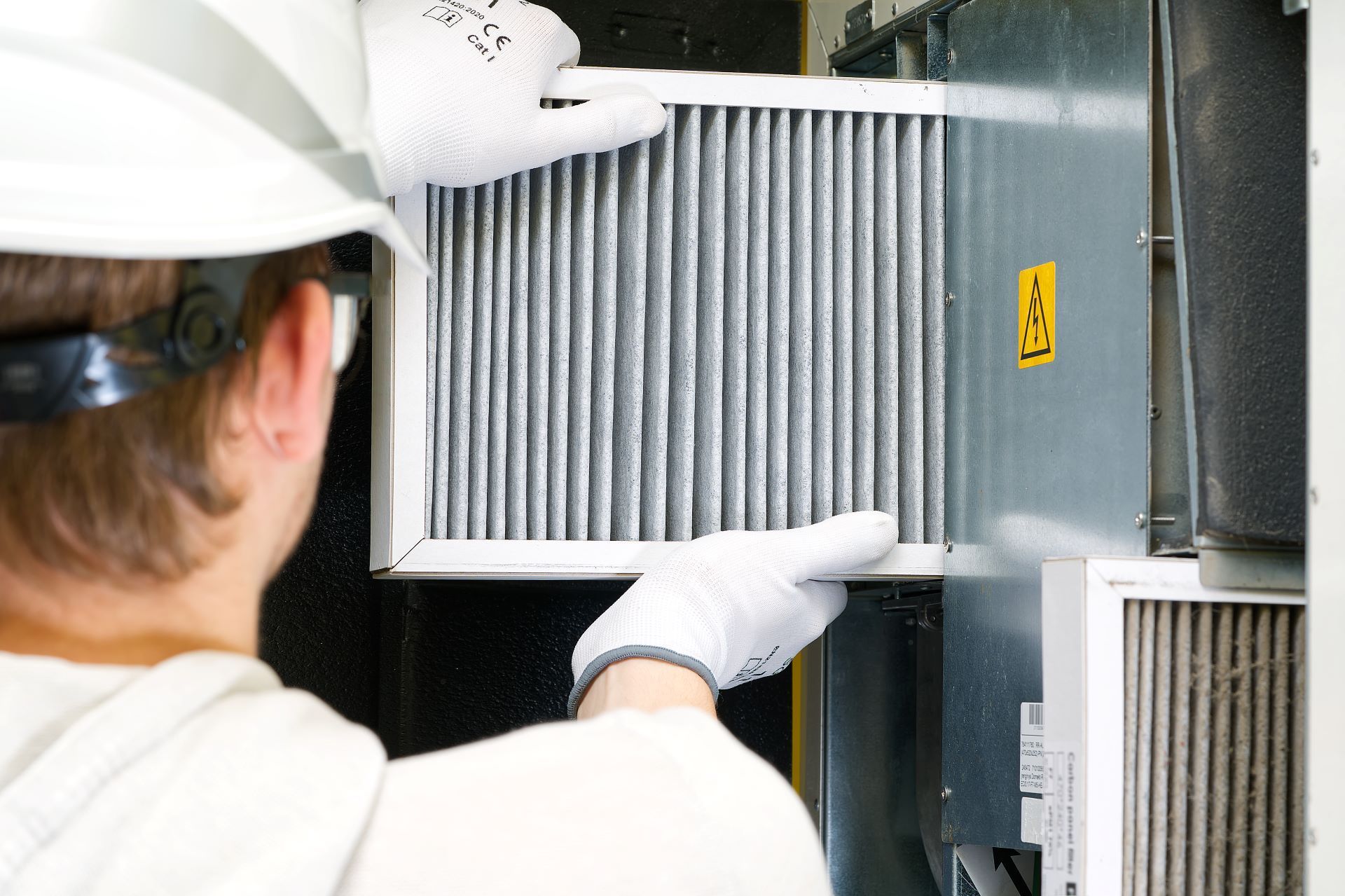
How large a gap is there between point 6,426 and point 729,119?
2.94 ft

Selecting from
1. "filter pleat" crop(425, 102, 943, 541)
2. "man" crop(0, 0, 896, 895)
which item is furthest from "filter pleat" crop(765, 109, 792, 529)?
"man" crop(0, 0, 896, 895)

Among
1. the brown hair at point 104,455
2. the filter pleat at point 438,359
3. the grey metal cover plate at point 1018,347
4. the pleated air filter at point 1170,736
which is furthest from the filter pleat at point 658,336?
the brown hair at point 104,455

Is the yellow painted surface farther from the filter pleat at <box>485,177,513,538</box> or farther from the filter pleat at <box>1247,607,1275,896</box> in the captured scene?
the filter pleat at <box>1247,607,1275,896</box>

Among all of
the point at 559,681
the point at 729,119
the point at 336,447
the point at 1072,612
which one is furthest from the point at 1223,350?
the point at 336,447

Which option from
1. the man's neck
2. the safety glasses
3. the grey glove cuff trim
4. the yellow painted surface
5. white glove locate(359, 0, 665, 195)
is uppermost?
white glove locate(359, 0, 665, 195)

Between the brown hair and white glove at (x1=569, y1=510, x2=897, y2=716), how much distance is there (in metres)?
0.63

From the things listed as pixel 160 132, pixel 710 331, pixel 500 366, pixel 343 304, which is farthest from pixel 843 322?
pixel 160 132

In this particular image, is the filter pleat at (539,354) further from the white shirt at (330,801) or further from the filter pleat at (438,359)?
the white shirt at (330,801)

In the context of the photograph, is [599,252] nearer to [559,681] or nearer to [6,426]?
[559,681]

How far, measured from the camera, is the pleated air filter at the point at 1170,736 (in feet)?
2.89

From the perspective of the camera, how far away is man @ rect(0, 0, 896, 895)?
0.54 m

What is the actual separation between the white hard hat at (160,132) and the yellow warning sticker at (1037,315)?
2.30 ft

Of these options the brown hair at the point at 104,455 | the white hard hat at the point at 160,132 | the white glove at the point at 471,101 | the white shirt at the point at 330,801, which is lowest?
the white shirt at the point at 330,801

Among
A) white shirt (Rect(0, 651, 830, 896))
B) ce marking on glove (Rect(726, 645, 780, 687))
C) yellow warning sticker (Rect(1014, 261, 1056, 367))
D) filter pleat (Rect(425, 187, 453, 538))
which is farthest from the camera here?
ce marking on glove (Rect(726, 645, 780, 687))
